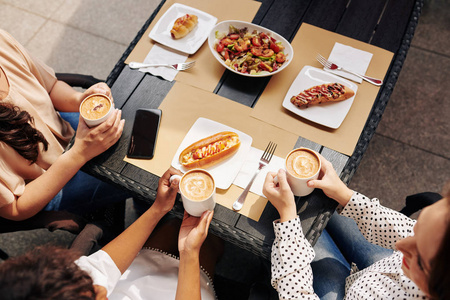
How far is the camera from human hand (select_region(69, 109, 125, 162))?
1335 mm

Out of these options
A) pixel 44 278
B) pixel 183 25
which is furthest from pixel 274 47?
pixel 44 278

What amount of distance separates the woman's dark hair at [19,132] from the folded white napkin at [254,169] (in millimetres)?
770

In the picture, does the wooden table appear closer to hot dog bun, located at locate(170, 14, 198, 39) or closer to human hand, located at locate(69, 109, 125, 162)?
human hand, located at locate(69, 109, 125, 162)

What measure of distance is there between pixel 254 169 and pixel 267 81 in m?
0.41

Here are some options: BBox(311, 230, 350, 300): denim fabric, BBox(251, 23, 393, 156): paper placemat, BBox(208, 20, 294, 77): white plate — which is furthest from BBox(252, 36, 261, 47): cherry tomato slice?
BBox(311, 230, 350, 300): denim fabric

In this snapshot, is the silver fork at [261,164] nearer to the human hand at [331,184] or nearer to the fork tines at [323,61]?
the human hand at [331,184]

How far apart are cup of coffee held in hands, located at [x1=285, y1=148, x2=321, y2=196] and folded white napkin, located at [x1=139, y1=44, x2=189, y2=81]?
649 mm

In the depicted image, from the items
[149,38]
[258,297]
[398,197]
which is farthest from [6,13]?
[398,197]

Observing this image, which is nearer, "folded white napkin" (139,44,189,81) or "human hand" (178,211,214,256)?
"human hand" (178,211,214,256)

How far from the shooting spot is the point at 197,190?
119cm

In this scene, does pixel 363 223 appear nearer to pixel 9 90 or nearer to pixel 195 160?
pixel 195 160

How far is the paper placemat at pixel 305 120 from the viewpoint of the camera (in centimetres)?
138

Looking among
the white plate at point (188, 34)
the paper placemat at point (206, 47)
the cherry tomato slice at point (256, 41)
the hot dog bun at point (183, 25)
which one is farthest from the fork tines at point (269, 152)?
the hot dog bun at point (183, 25)

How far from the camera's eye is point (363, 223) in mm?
1308
